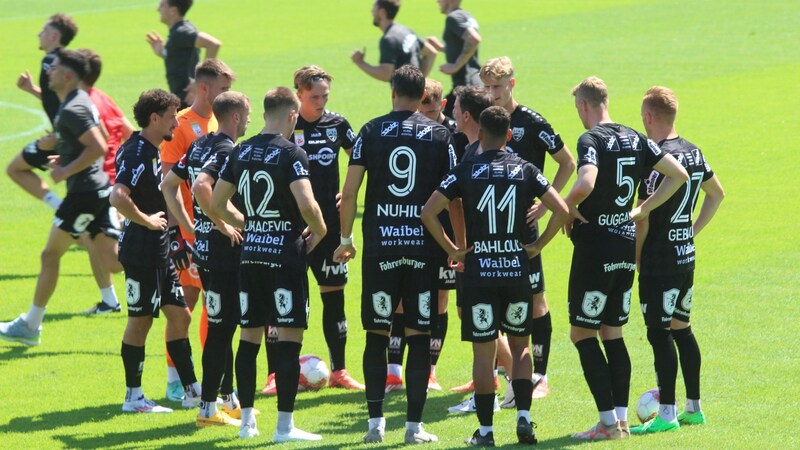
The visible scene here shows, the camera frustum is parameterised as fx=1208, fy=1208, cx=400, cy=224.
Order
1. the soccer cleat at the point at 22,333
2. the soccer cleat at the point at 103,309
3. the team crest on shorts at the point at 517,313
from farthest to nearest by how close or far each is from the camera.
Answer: the soccer cleat at the point at 103,309 → the soccer cleat at the point at 22,333 → the team crest on shorts at the point at 517,313

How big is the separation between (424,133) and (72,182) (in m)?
4.02

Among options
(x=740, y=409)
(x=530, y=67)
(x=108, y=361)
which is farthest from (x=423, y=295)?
(x=530, y=67)

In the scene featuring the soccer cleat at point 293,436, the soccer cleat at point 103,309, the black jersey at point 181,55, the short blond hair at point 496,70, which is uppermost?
the black jersey at point 181,55

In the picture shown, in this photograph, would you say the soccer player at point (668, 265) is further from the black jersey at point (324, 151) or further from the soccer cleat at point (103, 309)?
the soccer cleat at point (103, 309)

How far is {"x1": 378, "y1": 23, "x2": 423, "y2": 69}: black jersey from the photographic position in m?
16.8

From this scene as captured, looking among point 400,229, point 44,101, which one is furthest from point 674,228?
point 44,101

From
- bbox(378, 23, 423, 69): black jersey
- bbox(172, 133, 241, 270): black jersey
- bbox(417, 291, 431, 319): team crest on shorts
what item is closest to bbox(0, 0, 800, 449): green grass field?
bbox(417, 291, 431, 319): team crest on shorts

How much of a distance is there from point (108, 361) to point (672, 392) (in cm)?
Answer: 505

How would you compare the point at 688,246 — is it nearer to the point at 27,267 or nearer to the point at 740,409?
the point at 740,409

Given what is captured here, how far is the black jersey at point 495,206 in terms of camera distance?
25.6ft

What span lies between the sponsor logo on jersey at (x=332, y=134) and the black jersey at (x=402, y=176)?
4.94ft

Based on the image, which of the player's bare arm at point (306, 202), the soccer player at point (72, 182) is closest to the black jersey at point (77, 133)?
the soccer player at point (72, 182)

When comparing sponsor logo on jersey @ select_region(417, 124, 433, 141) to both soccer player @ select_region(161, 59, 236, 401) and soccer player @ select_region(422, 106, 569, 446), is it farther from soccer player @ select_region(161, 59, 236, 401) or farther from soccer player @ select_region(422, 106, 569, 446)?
soccer player @ select_region(161, 59, 236, 401)

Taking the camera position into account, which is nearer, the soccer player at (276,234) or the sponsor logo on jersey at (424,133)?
the soccer player at (276,234)
